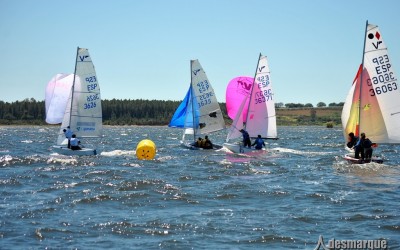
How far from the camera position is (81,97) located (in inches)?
1318

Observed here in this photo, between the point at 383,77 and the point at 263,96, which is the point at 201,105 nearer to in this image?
the point at 263,96

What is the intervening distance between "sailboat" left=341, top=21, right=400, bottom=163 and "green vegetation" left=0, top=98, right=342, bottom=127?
12491cm

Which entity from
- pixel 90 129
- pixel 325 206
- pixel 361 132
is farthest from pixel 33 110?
pixel 325 206

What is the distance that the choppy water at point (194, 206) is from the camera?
1280 cm

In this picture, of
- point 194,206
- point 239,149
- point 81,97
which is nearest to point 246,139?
point 239,149

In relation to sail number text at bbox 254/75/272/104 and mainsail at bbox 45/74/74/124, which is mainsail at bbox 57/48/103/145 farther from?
sail number text at bbox 254/75/272/104

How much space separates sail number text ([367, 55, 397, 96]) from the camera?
2758 centimetres

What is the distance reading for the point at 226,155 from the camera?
34.5m

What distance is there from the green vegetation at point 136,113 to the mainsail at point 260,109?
11669 cm

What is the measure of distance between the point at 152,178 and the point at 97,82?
12.8 m

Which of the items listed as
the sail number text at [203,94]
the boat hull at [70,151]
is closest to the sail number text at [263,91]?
the sail number text at [203,94]

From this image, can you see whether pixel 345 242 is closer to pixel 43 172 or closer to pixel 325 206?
pixel 325 206

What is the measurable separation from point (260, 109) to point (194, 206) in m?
20.7

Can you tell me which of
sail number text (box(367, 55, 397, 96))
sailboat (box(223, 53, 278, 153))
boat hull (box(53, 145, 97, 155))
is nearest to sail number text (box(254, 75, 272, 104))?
sailboat (box(223, 53, 278, 153))
